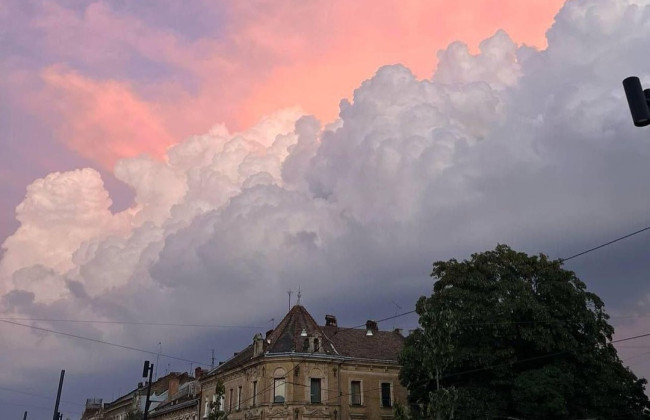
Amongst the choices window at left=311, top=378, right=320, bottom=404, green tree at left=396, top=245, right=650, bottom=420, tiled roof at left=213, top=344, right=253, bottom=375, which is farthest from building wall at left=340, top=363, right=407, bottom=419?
green tree at left=396, top=245, right=650, bottom=420

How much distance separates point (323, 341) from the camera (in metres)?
52.8

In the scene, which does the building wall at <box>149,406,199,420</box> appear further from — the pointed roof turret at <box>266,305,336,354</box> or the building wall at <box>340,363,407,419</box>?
the building wall at <box>340,363,407,419</box>

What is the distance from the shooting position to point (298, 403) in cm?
4816

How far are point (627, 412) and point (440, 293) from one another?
1215 centimetres

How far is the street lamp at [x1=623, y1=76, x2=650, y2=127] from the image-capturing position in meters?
7.80

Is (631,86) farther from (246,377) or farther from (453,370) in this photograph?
(246,377)

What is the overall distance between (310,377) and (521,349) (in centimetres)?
1858

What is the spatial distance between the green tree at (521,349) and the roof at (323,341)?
14266mm

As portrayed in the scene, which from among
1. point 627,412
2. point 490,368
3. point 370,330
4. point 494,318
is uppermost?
point 370,330

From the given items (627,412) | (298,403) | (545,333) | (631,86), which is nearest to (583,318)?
(545,333)

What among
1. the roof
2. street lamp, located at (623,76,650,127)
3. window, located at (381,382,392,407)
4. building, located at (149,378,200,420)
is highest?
the roof

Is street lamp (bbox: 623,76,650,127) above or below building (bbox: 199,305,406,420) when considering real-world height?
below

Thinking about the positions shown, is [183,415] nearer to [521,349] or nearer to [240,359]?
[240,359]

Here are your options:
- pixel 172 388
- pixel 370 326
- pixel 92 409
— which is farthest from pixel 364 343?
pixel 92 409
